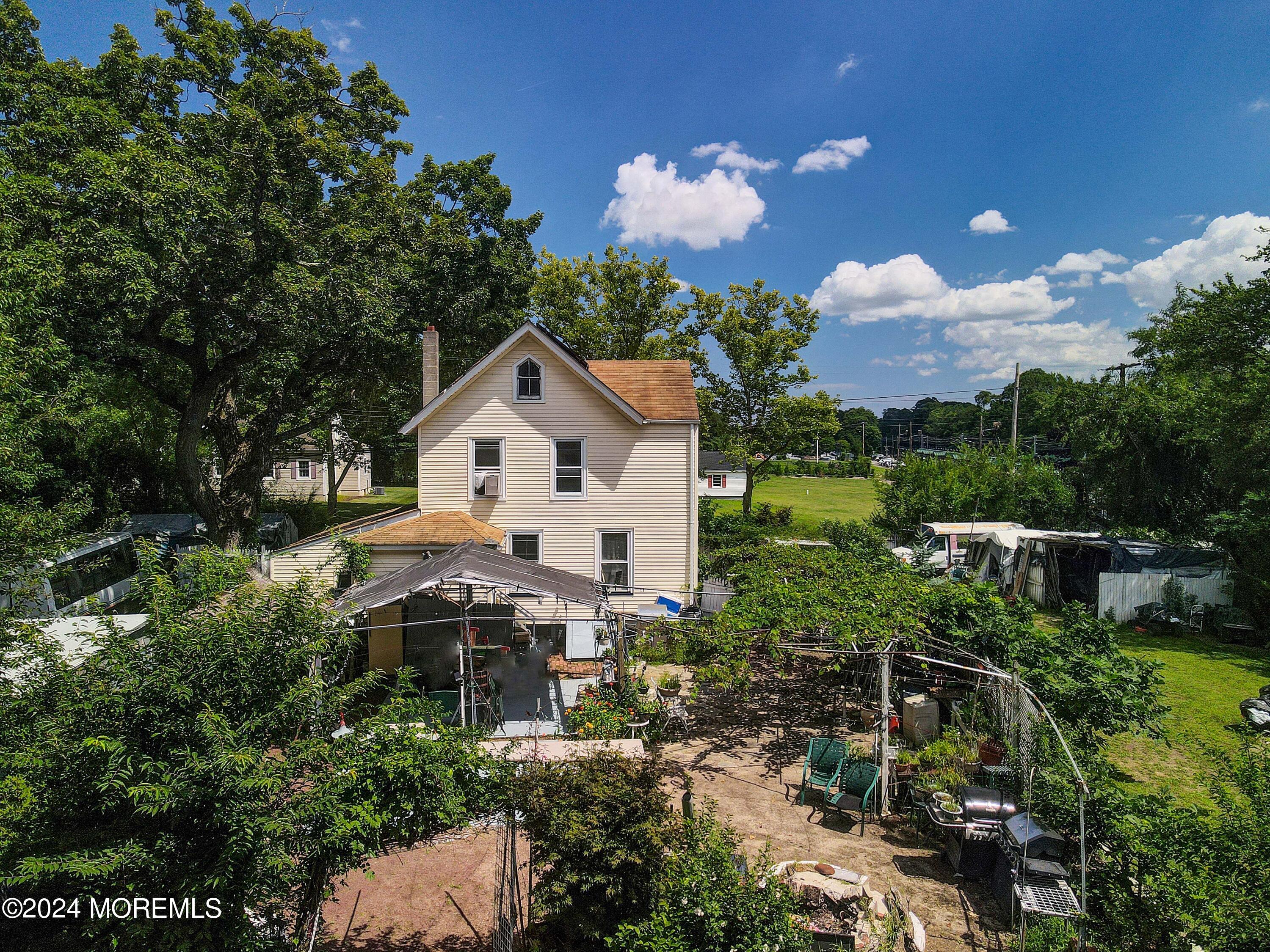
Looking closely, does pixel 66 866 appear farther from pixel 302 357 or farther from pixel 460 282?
pixel 460 282

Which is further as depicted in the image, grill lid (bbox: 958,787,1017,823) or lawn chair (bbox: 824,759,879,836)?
lawn chair (bbox: 824,759,879,836)

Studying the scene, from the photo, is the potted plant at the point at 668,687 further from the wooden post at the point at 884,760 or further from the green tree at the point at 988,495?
the green tree at the point at 988,495

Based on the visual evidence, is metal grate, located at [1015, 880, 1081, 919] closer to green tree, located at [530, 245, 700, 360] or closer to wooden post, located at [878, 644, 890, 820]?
wooden post, located at [878, 644, 890, 820]

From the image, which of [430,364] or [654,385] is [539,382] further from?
[654,385]

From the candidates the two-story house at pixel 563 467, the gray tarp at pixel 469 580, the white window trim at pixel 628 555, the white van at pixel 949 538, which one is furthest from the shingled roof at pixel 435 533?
the white van at pixel 949 538

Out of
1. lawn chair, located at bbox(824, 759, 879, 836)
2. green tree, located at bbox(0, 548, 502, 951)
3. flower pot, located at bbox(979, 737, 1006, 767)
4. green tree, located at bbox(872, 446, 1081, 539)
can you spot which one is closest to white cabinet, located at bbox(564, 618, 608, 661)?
lawn chair, located at bbox(824, 759, 879, 836)

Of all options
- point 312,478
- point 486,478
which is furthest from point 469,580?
point 312,478
